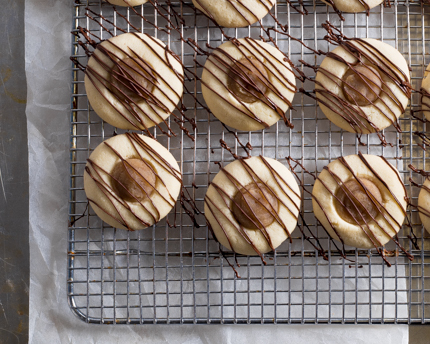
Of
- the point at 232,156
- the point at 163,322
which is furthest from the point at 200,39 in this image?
the point at 163,322

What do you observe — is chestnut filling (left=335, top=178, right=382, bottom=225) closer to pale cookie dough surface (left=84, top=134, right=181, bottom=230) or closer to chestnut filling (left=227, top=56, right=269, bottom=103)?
chestnut filling (left=227, top=56, right=269, bottom=103)

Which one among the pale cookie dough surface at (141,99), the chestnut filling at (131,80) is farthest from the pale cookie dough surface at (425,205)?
the chestnut filling at (131,80)

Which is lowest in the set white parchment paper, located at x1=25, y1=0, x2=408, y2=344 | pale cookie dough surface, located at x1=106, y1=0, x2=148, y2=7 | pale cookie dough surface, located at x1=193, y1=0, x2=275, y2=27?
white parchment paper, located at x1=25, y1=0, x2=408, y2=344

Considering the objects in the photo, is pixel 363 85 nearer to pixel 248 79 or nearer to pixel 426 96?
pixel 426 96

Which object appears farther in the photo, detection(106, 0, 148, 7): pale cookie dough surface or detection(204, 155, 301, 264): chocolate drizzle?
detection(106, 0, 148, 7): pale cookie dough surface

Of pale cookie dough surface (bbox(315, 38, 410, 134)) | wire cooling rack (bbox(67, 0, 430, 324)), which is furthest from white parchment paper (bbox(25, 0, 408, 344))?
pale cookie dough surface (bbox(315, 38, 410, 134))
